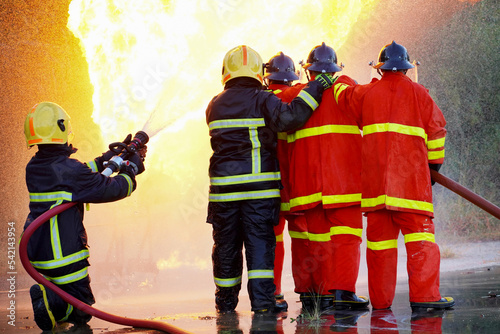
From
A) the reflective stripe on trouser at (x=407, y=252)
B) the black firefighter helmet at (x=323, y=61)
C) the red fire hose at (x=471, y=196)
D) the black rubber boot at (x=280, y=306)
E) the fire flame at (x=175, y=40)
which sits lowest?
the black rubber boot at (x=280, y=306)

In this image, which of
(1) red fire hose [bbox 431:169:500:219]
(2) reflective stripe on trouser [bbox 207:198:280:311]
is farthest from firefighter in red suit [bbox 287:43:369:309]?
(1) red fire hose [bbox 431:169:500:219]

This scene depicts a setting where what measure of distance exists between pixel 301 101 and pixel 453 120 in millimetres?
12011

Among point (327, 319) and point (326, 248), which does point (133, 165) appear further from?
point (327, 319)

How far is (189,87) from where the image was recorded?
7957 millimetres

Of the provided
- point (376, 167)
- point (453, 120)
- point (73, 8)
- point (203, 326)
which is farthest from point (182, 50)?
point (453, 120)

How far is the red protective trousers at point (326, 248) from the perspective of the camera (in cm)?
467

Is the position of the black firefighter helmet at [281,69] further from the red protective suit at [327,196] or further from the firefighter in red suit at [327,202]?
the red protective suit at [327,196]

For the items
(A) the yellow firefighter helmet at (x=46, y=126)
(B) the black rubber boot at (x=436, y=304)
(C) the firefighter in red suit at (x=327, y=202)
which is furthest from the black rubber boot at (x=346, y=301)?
(A) the yellow firefighter helmet at (x=46, y=126)

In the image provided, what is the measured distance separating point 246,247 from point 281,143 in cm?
116

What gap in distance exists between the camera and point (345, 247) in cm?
467

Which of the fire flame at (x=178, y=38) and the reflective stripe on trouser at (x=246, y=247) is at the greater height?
the fire flame at (x=178, y=38)

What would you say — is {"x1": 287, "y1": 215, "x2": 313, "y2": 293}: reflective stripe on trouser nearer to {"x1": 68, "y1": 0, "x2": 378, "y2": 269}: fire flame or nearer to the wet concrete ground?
the wet concrete ground

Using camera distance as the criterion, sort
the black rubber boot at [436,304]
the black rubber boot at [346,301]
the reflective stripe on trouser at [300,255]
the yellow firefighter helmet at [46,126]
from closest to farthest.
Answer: the black rubber boot at [436,304] < the yellow firefighter helmet at [46,126] < the black rubber boot at [346,301] < the reflective stripe on trouser at [300,255]

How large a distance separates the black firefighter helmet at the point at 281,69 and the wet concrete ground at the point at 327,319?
2.20m
